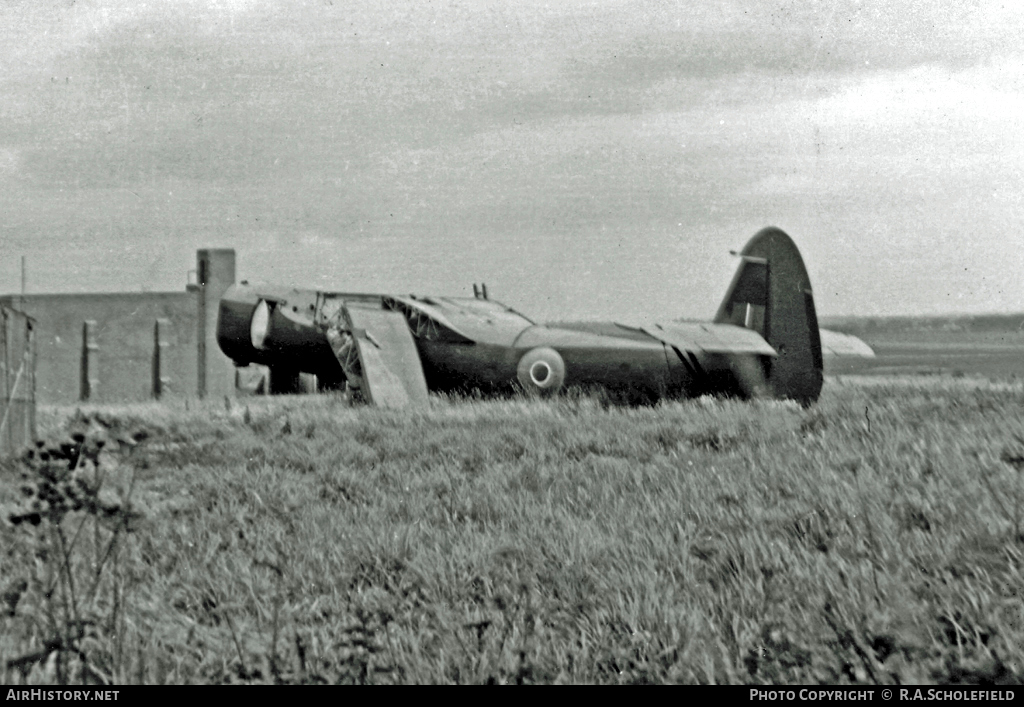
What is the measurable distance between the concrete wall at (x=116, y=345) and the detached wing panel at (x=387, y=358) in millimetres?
18608

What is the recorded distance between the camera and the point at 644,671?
127 inches

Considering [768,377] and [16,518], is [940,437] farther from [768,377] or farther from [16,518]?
[768,377]

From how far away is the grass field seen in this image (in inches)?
128

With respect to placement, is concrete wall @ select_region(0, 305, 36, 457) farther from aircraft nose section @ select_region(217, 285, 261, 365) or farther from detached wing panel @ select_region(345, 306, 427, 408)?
aircraft nose section @ select_region(217, 285, 261, 365)

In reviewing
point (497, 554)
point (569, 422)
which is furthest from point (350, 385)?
point (497, 554)

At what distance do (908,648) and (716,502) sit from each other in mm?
2534

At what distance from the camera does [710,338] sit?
609 inches

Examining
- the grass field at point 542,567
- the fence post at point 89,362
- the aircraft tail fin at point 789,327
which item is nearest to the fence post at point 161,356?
the fence post at point 89,362

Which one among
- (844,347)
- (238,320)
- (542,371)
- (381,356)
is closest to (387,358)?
(381,356)

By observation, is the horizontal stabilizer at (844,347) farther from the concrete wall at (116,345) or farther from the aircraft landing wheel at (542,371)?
the concrete wall at (116,345)

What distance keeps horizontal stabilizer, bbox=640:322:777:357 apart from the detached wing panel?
382cm

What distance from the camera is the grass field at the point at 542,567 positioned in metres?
3.24

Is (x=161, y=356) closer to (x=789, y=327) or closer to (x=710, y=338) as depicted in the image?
(x=710, y=338)
